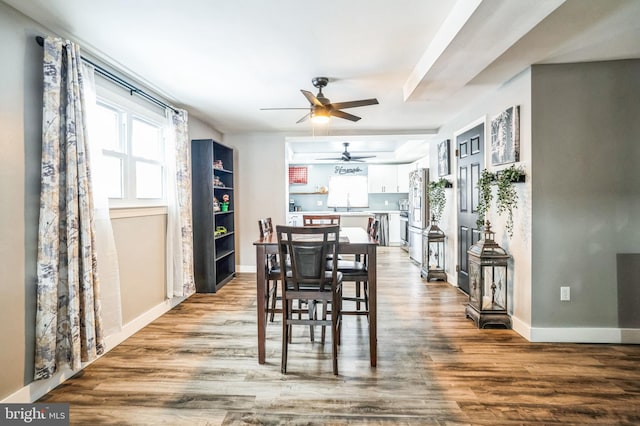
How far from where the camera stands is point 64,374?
219cm

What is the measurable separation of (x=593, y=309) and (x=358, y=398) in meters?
2.24

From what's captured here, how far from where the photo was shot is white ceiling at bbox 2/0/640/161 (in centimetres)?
190

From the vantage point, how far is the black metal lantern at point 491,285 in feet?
9.84

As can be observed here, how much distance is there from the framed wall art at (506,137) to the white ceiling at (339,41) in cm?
35

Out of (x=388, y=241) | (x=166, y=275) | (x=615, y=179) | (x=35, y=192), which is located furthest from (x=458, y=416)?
(x=388, y=241)

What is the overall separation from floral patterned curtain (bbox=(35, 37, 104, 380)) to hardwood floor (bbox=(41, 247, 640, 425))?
33 cm

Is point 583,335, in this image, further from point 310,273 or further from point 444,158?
point 444,158

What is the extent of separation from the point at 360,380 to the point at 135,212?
2.51 m

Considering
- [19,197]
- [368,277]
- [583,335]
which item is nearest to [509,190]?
[583,335]

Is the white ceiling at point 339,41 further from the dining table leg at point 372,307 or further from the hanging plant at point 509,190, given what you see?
the dining table leg at point 372,307

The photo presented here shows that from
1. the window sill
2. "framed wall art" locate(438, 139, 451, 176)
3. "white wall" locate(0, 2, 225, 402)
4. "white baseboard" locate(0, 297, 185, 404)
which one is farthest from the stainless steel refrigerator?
"white wall" locate(0, 2, 225, 402)

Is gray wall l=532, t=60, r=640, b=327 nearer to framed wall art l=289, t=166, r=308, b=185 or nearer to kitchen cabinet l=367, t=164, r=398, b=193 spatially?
kitchen cabinet l=367, t=164, r=398, b=193

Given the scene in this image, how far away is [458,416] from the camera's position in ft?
5.84

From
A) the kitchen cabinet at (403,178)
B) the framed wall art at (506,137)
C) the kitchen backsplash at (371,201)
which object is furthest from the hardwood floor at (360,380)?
the kitchen backsplash at (371,201)
